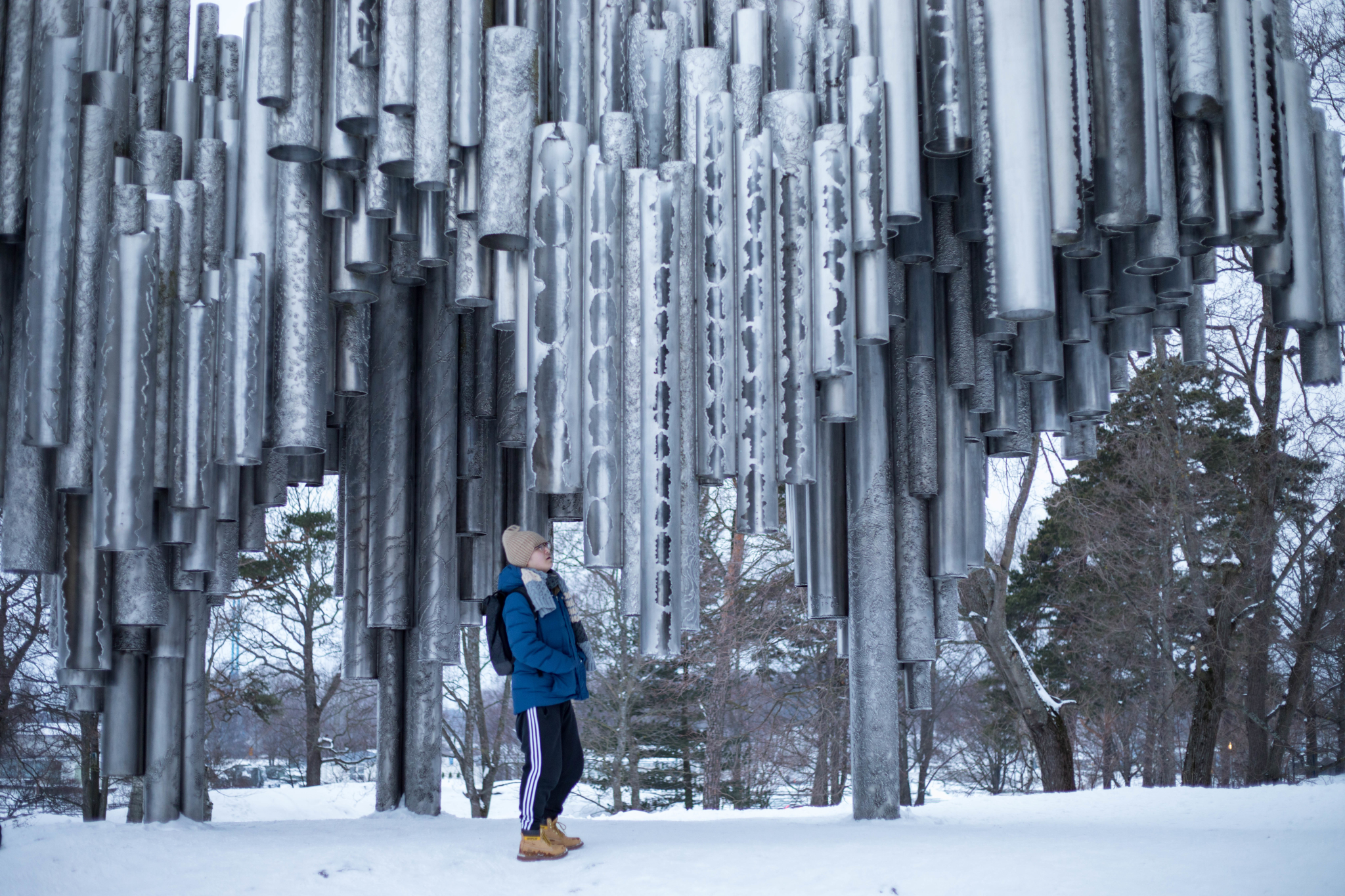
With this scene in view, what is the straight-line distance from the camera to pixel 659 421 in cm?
550

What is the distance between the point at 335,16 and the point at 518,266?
52.3 inches

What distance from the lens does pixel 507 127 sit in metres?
5.54

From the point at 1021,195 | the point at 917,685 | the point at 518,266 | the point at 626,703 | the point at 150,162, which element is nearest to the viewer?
the point at 1021,195

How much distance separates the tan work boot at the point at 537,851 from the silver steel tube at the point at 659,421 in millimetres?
900

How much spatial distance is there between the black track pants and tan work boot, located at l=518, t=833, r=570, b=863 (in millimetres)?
37

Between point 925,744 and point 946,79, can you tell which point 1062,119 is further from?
point 925,744

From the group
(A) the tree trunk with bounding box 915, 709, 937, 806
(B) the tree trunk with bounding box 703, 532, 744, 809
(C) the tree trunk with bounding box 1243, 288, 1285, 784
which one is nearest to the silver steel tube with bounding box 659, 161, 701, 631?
(C) the tree trunk with bounding box 1243, 288, 1285, 784

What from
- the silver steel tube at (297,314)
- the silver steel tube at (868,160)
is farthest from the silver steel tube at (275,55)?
the silver steel tube at (868,160)

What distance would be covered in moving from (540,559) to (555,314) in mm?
1080

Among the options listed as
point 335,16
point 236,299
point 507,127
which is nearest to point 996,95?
point 507,127

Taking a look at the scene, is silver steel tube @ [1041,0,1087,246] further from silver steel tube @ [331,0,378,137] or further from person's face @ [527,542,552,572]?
silver steel tube @ [331,0,378,137]

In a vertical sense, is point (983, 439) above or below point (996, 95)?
below

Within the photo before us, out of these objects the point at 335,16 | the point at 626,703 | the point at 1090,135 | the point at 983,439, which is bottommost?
the point at 626,703

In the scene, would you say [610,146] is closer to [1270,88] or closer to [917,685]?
[1270,88]
